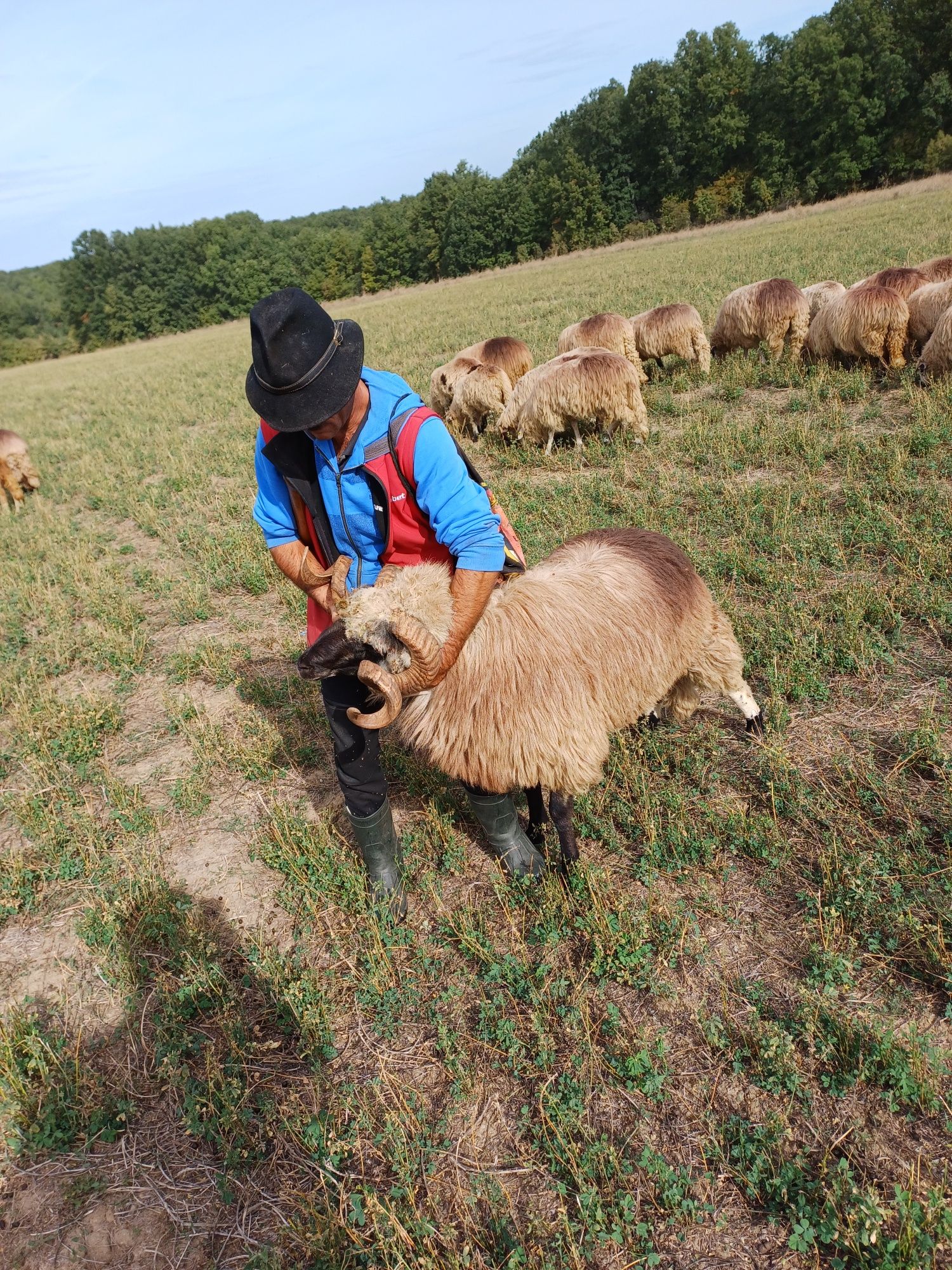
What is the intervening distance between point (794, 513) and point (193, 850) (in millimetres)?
5687

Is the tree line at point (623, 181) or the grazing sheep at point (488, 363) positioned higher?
the tree line at point (623, 181)

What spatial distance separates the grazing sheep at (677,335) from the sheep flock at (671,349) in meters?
0.02

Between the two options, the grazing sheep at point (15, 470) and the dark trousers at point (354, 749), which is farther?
the grazing sheep at point (15, 470)

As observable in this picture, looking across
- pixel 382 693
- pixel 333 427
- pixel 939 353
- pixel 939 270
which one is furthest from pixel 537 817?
pixel 939 270

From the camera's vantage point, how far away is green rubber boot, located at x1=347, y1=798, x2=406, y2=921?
347 cm

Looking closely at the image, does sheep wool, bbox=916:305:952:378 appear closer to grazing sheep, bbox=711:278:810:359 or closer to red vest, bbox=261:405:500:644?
grazing sheep, bbox=711:278:810:359

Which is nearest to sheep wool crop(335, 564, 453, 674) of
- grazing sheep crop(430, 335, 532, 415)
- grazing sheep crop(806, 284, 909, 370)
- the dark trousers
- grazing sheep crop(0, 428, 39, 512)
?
the dark trousers

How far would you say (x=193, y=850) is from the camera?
13.8 ft

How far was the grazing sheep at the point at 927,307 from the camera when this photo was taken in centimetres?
977

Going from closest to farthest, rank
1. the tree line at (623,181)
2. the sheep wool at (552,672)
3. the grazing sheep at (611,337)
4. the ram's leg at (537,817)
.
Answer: the sheep wool at (552,672)
the ram's leg at (537,817)
the grazing sheep at (611,337)
the tree line at (623,181)

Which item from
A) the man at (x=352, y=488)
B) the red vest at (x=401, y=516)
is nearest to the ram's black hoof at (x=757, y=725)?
the man at (x=352, y=488)

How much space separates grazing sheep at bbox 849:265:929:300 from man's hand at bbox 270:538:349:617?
1101 centimetres

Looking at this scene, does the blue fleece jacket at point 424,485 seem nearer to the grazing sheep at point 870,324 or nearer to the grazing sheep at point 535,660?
the grazing sheep at point 535,660

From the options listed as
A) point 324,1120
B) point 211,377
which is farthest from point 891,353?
point 211,377
